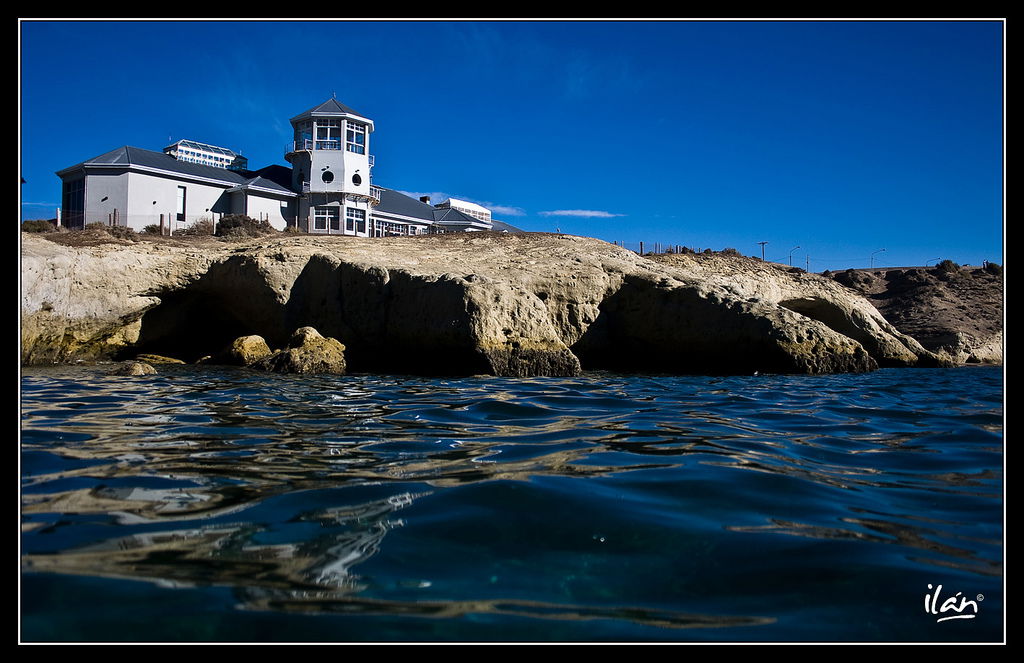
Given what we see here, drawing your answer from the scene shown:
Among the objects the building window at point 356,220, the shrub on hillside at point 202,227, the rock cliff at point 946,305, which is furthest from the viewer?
the building window at point 356,220

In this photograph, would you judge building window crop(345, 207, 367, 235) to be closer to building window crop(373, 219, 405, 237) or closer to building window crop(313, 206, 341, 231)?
building window crop(313, 206, 341, 231)

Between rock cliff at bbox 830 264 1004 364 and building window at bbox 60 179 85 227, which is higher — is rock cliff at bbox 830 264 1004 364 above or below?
below

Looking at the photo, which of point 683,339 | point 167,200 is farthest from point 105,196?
point 683,339

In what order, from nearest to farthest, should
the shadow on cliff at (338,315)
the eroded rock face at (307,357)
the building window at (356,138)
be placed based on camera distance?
the eroded rock face at (307,357) → the shadow on cliff at (338,315) → the building window at (356,138)

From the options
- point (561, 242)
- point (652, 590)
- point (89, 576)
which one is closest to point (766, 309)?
point (561, 242)

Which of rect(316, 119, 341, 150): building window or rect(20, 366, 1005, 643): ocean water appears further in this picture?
rect(316, 119, 341, 150): building window

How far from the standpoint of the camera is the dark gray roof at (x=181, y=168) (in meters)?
31.9

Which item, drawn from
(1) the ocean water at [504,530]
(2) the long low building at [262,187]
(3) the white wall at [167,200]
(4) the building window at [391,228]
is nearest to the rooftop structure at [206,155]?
(2) the long low building at [262,187]

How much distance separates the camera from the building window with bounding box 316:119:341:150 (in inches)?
1425

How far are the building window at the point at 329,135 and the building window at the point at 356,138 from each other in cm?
46

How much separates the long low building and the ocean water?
2915cm

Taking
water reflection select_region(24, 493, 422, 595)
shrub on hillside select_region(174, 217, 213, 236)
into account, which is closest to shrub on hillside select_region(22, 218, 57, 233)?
shrub on hillside select_region(174, 217, 213, 236)

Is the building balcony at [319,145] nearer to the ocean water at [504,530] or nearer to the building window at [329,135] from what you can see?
the building window at [329,135]
